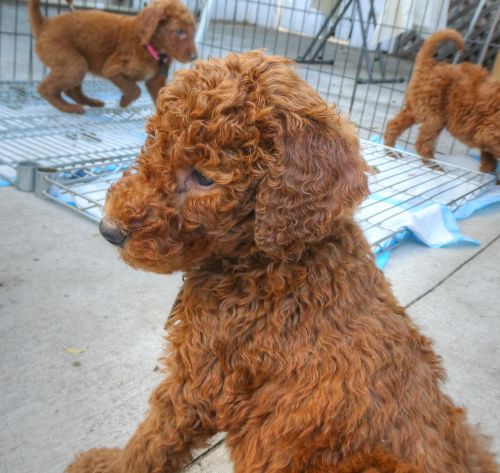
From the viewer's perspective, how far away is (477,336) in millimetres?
3246

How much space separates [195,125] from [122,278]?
192 centimetres

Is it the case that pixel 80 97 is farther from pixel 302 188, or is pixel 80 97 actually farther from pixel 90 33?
pixel 302 188

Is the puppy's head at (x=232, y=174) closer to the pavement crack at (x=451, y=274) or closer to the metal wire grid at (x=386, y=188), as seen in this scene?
the metal wire grid at (x=386, y=188)

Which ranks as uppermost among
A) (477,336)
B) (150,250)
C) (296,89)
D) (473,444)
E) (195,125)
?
(296,89)

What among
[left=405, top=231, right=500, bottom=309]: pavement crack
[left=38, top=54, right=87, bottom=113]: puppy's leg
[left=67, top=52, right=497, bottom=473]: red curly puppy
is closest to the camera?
[left=67, top=52, right=497, bottom=473]: red curly puppy

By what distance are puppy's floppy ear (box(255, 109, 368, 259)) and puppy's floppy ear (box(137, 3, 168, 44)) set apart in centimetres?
469

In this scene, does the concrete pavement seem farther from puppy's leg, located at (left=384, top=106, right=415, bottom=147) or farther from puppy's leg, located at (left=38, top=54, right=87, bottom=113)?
puppy's leg, located at (left=384, top=106, right=415, bottom=147)

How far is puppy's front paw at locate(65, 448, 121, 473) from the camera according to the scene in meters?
1.88

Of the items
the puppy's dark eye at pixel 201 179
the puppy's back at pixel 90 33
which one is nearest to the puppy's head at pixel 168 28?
the puppy's back at pixel 90 33

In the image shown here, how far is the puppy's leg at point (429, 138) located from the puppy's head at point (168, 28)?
8.87ft

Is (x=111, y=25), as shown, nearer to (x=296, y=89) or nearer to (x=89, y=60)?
(x=89, y=60)

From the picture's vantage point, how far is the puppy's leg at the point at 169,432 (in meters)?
1.60

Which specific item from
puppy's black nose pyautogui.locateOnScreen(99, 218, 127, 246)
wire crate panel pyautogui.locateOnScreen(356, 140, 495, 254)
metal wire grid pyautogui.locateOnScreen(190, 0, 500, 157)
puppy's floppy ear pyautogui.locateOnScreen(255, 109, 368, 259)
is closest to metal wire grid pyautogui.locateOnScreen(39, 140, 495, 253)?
wire crate panel pyautogui.locateOnScreen(356, 140, 495, 254)

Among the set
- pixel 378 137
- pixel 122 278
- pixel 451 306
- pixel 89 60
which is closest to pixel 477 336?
pixel 451 306
